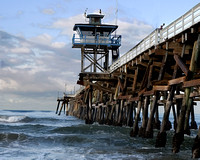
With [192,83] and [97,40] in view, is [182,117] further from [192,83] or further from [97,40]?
[97,40]

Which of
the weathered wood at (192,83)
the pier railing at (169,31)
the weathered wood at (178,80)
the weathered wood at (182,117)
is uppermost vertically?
the pier railing at (169,31)

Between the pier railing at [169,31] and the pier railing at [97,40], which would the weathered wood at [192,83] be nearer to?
the pier railing at [169,31]

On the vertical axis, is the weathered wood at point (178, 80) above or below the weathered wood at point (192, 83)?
above

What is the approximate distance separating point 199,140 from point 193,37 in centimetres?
500

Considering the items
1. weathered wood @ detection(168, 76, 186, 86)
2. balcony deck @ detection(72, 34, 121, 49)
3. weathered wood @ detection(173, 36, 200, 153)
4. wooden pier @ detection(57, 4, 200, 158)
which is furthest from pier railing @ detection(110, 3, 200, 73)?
balcony deck @ detection(72, 34, 121, 49)

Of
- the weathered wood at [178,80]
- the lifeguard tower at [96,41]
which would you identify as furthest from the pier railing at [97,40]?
the weathered wood at [178,80]

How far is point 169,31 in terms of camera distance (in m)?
15.7

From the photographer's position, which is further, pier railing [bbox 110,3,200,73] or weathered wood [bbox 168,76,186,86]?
pier railing [bbox 110,3,200,73]

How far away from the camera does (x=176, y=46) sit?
15.3 meters

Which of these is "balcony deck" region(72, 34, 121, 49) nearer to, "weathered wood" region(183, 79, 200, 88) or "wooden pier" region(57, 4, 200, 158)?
"wooden pier" region(57, 4, 200, 158)

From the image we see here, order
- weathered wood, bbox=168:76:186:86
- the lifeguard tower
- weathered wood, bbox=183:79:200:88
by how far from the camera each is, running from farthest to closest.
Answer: the lifeguard tower, weathered wood, bbox=168:76:186:86, weathered wood, bbox=183:79:200:88

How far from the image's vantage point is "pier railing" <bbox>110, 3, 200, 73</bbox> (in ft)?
43.7

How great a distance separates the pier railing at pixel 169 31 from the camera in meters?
13.3

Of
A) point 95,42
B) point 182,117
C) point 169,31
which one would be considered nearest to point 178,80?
point 182,117
